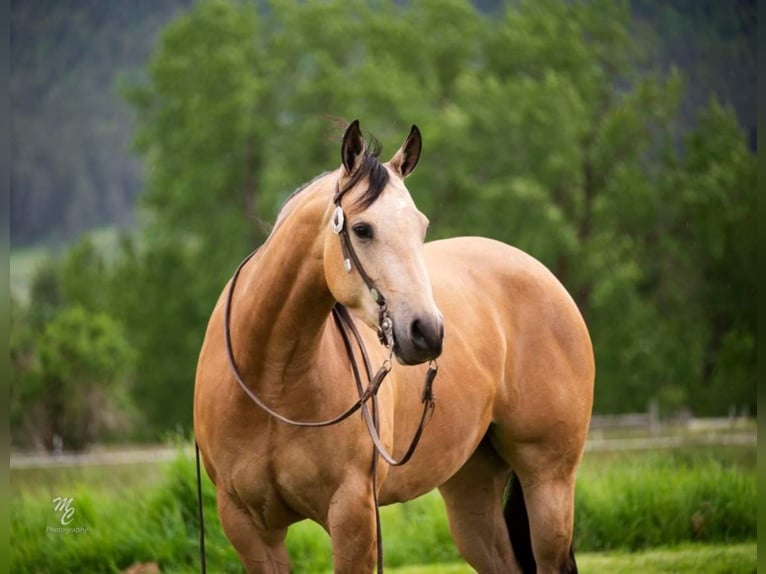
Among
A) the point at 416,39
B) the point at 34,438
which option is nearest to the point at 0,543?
the point at 34,438

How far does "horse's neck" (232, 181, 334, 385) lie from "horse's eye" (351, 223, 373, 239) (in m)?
0.31

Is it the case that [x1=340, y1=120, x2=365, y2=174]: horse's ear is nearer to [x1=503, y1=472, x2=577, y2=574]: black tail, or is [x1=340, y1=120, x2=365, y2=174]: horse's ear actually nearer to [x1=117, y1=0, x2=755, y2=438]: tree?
[x1=503, y1=472, x2=577, y2=574]: black tail

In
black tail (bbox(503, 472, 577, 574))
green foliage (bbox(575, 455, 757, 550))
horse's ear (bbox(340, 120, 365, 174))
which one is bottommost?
green foliage (bbox(575, 455, 757, 550))

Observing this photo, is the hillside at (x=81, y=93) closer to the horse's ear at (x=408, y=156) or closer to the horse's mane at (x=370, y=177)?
the horse's ear at (x=408, y=156)

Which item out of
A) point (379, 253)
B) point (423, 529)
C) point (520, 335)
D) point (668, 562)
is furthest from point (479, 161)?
point (379, 253)

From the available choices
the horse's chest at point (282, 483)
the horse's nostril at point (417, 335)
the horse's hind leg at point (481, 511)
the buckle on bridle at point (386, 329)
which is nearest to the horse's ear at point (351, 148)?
the buckle on bridle at point (386, 329)

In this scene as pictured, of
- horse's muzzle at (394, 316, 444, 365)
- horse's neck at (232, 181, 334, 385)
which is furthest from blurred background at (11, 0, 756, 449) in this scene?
horse's muzzle at (394, 316, 444, 365)

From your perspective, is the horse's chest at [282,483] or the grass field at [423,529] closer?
the horse's chest at [282,483]

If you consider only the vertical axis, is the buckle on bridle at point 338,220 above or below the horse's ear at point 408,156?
below

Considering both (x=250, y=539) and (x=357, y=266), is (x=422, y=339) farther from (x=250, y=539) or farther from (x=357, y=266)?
(x=250, y=539)

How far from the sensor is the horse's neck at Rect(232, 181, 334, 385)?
170 inches

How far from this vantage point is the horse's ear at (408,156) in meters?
4.29

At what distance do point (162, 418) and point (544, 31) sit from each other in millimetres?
20001

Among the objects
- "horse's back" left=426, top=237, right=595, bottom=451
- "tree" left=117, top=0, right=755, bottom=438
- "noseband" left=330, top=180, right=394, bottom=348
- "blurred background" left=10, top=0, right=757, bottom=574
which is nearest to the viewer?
"noseband" left=330, top=180, right=394, bottom=348
